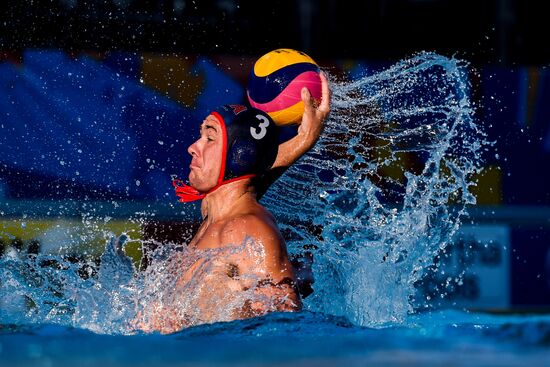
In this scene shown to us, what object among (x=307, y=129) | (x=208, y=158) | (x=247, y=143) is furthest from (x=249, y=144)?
(x=307, y=129)

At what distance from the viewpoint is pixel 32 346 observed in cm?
249

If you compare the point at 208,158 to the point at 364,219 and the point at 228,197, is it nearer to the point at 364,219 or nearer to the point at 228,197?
the point at 228,197

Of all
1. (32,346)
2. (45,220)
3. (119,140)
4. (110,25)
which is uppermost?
(110,25)

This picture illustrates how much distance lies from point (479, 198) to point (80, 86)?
2.33 m

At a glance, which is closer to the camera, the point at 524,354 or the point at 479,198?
the point at 524,354

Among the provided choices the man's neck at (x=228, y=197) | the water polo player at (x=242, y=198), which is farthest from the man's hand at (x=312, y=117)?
the man's neck at (x=228, y=197)

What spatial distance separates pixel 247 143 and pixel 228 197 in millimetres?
203

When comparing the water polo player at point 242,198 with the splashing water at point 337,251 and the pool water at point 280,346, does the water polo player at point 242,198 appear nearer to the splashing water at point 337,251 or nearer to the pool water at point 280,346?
the splashing water at point 337,251

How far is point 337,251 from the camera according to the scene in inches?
151

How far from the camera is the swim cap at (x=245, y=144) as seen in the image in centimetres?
312

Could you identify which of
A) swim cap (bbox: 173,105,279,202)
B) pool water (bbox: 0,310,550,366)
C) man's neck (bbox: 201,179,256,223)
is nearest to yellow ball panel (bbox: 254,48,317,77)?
swim cap (bbox: 173,105,279,202)

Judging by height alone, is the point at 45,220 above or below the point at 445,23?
below

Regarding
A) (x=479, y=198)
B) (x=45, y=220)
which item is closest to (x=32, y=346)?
(x=45, y=220)

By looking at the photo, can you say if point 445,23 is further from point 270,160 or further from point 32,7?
point 270,160
